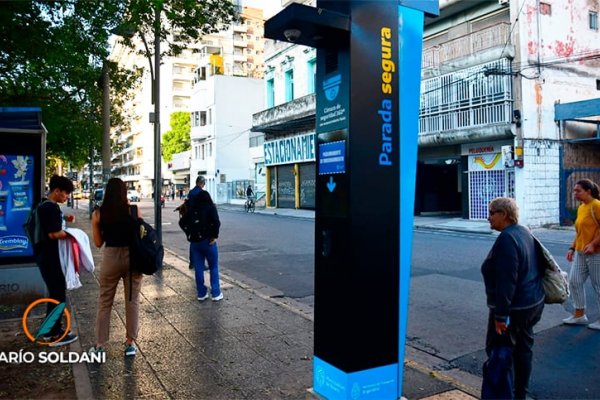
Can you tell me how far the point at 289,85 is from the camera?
36.3 m

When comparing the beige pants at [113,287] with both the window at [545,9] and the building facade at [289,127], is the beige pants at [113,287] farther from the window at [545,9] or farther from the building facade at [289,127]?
the building facade at [289,127]

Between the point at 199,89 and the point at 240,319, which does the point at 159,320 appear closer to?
the point at 240,319

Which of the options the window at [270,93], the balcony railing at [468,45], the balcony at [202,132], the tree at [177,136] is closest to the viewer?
the balcony railing at [468,45]

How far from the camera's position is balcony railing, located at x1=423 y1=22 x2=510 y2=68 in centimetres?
2033

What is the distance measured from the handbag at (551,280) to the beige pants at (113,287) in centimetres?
373

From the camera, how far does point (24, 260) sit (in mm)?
7246

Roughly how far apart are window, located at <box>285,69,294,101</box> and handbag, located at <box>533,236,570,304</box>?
33.0 meters

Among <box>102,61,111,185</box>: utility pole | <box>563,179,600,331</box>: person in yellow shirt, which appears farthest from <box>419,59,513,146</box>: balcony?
<box>563,179,600,331</box>: person in yellow shirt

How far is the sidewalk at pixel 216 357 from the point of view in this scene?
13.7 feet

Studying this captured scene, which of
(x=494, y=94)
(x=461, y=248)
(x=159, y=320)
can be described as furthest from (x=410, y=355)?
(x=494, y=94)

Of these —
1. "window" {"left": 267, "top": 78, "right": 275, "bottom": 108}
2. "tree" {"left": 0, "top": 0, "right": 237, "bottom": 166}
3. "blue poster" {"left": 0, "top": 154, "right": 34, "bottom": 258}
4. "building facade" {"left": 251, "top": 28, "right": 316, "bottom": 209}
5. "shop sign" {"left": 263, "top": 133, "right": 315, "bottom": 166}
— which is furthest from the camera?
"window" {"left": 267, "top": 78, "right": 275, "bottom": 108}

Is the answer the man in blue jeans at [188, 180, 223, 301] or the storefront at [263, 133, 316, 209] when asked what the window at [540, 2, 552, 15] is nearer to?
the storefront at [263, 133, 316, 209]

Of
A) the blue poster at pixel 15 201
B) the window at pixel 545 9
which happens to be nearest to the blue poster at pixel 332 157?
the blue poster at pixel 15 201

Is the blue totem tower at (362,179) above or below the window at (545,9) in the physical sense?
below
